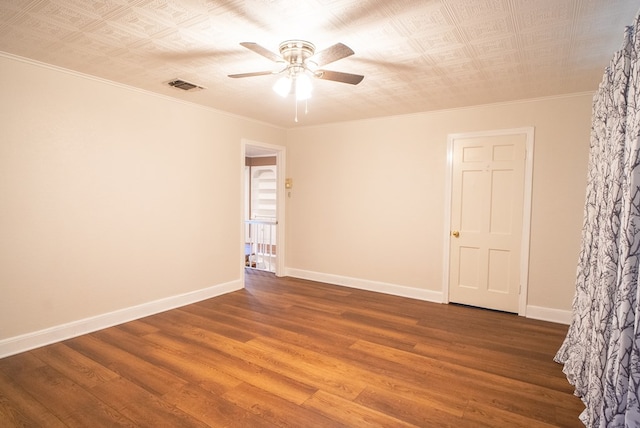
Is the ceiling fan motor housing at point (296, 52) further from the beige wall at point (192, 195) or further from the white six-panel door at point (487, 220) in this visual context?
the white six-panel door at point (487, 220)

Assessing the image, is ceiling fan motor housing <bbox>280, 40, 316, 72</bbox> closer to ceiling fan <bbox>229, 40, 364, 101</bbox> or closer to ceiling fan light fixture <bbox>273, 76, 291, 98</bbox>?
ceiling fan <bbox>229, 40, 364, 101</bbox>

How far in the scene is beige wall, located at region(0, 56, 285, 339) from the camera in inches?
112

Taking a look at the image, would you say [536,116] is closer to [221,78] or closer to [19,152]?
[221,78]

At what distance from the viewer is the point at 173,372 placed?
2.60 m

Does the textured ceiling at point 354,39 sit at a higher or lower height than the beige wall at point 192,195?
higher

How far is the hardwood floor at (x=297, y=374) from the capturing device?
2098 millimetres

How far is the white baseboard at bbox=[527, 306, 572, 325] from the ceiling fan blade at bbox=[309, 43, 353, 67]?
368 cm

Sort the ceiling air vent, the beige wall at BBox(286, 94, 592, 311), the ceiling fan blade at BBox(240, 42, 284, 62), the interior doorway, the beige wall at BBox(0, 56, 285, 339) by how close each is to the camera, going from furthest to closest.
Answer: the interior doorway → the beige wall at BBox(286, 94, 592, 311) → the ceiling air vent → the beige wall at BBox(0, 56, 285, 339) → the ceiling fan blade at BBox(240, 42, 284, 62)

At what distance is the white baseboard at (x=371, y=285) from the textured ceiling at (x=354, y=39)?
2642 mm

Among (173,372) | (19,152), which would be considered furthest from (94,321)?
(19,152)

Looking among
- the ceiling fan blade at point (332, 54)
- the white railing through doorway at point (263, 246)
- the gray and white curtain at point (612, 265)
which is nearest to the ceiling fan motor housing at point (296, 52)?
the ceiling fan blade at point (332, 54)

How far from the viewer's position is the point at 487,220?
4.13 meters

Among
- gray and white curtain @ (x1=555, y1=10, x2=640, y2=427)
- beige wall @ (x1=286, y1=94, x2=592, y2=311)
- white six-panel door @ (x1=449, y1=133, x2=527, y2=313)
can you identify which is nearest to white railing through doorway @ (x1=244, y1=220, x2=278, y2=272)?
beige wall @ (x1=286, y1=94, x2=592, y2=311)

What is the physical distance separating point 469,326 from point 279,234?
3369 mm
